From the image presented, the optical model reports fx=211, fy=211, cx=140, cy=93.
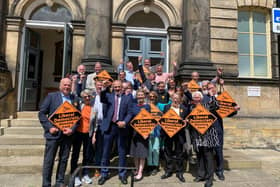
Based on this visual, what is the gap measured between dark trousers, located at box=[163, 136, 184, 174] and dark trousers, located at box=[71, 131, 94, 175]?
5.46 ft

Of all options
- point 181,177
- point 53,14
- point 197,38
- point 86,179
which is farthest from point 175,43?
point 86,179

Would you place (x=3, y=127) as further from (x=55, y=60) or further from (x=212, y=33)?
(x=212, y=33)

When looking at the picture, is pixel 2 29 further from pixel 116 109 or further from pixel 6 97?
pixel 116 109

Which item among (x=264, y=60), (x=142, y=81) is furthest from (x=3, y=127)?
(x=264, y=60)

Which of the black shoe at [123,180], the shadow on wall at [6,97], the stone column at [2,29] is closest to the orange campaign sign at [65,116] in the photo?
the black shoe at [123,180]

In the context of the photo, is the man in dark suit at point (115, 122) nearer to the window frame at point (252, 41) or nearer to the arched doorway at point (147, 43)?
the arched doorway at point (147, 43)

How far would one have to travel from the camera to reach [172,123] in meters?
4.47

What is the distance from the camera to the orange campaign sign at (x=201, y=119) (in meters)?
4.34

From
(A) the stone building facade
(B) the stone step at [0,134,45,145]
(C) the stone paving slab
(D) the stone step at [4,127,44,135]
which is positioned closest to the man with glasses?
(C) the stone paving slab

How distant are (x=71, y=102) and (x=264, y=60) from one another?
374 inches

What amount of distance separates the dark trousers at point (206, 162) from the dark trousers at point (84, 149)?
7.65ft

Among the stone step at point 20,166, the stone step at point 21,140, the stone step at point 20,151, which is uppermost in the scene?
the stone step at point 21,140

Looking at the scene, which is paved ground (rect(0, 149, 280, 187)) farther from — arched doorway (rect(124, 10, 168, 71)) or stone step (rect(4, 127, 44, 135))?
arched doorway (rect(124, 10, 168, 71))

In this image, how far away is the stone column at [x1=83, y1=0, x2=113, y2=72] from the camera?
8.30m
